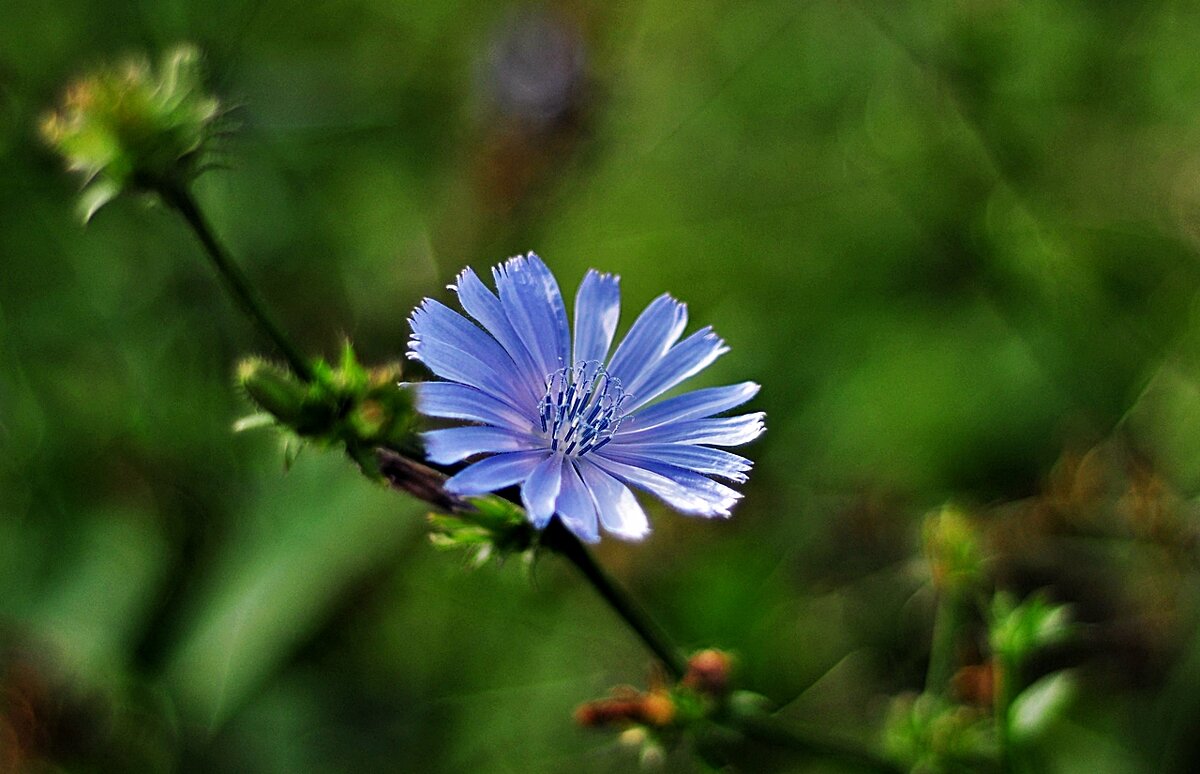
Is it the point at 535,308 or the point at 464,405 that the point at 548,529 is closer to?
the point at 464,405

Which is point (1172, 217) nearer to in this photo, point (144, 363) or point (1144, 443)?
point (1144, 443)

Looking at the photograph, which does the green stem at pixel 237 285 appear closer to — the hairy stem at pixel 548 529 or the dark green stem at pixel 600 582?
the hairy stem at pixel 548 529

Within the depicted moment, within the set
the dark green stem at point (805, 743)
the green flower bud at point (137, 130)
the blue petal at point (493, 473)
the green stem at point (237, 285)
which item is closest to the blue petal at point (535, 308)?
the blue petal at point (493, 473)

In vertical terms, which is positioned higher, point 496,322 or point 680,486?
point 496,322

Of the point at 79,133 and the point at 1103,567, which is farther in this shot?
the point at 1103,567

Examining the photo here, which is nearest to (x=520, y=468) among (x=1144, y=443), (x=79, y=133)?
(x=79, y=133)

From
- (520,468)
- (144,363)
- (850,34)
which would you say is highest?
(850,34)

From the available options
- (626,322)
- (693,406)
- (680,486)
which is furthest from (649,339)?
(626,322)
